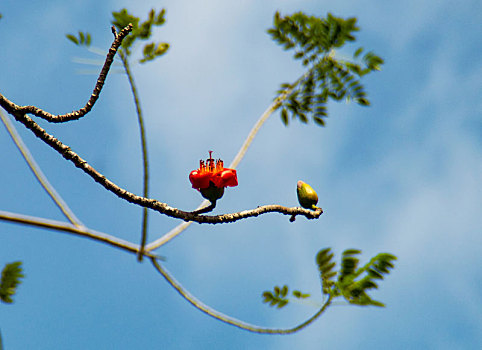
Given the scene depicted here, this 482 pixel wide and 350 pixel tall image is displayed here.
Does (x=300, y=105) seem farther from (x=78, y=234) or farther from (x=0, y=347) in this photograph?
(x=0, y=347)

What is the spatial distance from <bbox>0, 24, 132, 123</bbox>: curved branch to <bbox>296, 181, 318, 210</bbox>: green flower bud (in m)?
1.27

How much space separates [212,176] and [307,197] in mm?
601

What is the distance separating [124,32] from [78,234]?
102 centimetres

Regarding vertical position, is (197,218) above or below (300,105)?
below

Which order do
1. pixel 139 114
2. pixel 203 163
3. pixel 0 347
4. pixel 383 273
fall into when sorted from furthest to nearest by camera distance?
pixel 139 114 → pixel 383 273 → pixel 203 163 → pixel 0 347

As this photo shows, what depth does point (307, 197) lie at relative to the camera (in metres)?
2.80

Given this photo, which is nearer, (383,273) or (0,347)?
(0,347)

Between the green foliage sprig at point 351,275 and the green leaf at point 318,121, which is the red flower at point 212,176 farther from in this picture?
the green leaf at point 318,121

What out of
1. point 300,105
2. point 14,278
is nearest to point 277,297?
point 14,278

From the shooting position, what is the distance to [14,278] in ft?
8.90

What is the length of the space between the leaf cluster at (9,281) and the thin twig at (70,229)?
47 centimetres

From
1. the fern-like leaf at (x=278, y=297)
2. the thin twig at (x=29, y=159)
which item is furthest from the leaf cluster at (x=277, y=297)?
the thin twig at (x=29, y=159)

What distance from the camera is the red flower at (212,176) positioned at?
2506 millimetres

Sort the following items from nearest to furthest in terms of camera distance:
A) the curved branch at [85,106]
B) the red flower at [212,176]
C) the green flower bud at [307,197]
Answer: the curved branch at [85,106]
the red flower at [212,176]
the green flower bud at [307,197]
